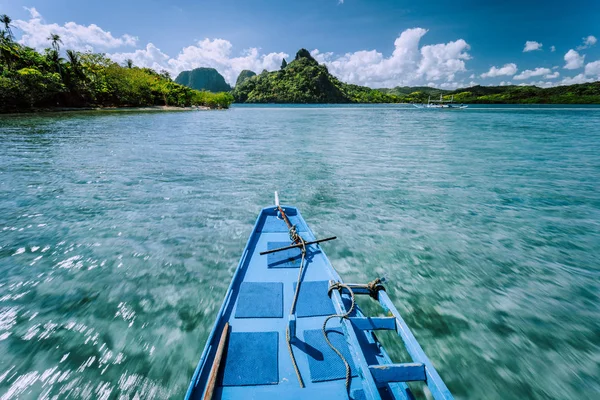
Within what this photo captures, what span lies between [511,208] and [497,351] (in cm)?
745

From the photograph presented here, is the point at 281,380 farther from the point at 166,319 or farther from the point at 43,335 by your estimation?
the point at 43,335

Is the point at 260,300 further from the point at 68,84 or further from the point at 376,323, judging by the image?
the point at 68,84

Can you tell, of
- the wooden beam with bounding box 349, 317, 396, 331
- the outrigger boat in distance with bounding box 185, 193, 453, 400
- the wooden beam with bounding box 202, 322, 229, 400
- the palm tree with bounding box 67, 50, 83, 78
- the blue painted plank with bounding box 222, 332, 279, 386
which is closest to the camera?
the wooden beam with bounding box 202, 322, 229, 400

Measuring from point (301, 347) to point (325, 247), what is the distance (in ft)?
12.7

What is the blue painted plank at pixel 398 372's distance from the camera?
2.71m

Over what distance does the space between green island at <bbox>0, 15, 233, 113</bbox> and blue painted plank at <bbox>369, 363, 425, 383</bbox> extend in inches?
2911

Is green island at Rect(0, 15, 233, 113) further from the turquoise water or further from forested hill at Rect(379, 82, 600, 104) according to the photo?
forested hill at Rect(379, 82, 600, 104)

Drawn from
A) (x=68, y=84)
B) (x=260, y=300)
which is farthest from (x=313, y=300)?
(x=68, y=84)

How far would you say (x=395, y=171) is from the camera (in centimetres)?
1443

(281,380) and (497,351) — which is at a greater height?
(281,380)

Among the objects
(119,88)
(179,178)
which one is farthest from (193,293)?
Result: (119,88)

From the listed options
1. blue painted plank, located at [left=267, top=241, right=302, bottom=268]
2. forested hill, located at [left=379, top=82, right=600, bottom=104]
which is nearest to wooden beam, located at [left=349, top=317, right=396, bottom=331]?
blue painted plank, located at [left=267, top=241, right=302, bottom=268]

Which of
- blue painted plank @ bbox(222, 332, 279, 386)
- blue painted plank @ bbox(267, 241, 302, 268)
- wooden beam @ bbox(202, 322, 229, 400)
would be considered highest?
wooden beam @ bbox(202, 322, 229, 400)

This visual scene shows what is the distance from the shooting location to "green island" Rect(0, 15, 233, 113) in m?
51.4
